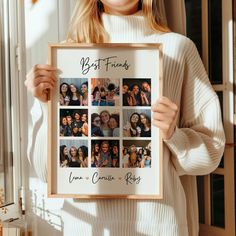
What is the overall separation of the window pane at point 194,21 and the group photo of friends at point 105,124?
0.51 meters

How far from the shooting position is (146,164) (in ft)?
3.84

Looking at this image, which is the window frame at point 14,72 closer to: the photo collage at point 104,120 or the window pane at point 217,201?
the photo collage at point 104,120

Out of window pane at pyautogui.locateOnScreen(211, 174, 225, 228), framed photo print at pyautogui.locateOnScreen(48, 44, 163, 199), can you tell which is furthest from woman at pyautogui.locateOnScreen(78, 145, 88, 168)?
window pane at pyautogui.locateOnScreen(211, 174, 225, 228)

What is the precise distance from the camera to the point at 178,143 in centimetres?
117

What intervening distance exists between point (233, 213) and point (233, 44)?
1.88ft

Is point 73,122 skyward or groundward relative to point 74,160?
skyward

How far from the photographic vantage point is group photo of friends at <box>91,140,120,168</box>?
1166mm

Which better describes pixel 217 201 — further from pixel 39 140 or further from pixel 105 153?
pixel 39 140

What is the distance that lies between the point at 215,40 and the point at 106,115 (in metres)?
0.53

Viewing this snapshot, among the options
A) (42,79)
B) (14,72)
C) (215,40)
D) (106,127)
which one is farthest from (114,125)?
(14,72)

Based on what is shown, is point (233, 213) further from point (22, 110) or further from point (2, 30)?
point (2, 30)

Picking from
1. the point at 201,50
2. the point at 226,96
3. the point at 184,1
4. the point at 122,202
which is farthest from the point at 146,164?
the point at 184,1

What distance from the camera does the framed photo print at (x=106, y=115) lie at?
1151mm

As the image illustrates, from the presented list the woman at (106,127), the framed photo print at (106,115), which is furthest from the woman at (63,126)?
the woman at (106,127)
